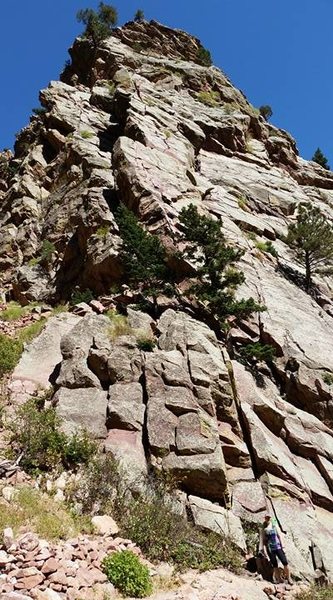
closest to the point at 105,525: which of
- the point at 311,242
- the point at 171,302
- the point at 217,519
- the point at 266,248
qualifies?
the point at 217,519

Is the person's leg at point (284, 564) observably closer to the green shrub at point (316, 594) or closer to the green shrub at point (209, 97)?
the green shrub at point (316, 594)

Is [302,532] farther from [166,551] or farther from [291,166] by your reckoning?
[291,166]

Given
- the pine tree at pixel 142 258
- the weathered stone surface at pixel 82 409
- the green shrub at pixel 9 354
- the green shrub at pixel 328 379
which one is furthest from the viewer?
the pine tree at pixel 142 258

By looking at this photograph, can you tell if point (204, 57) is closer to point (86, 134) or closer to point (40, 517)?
point (86, 134)

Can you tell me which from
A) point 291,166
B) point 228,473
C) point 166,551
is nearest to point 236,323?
point 228,473

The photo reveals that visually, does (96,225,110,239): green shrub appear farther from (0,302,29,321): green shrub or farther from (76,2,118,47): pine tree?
(76,2,118,47): pine tree

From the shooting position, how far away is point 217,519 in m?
11.8

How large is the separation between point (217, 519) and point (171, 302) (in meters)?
10.9

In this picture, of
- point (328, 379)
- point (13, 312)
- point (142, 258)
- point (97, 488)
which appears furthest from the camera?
point (13, 312)

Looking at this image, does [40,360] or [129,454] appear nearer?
[129,454]

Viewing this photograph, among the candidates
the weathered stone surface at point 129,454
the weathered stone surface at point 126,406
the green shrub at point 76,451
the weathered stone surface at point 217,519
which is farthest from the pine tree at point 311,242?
the green shrub at point 76,451

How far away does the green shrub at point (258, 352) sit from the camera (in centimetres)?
A: 1969

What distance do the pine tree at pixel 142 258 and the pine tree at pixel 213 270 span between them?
Answer: 4.69 ft

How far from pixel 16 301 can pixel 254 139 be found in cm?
3138
